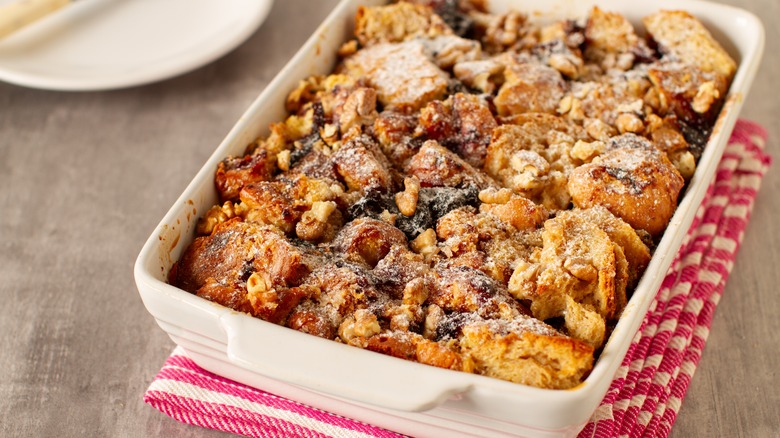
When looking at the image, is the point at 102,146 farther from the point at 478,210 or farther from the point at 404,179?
the point at 478,210

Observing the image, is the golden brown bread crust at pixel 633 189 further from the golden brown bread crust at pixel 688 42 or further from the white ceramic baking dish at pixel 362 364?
the golden brown bread crust at pixel 688 42

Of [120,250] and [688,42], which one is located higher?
[688,42]

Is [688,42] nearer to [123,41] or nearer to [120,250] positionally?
[120,250]

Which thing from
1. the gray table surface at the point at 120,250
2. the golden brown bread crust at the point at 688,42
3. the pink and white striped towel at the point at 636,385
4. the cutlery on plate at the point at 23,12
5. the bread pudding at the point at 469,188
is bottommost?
the gray table surface at the point at 120,250

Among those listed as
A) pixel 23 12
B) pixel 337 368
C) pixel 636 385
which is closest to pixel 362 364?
pixel 337 368

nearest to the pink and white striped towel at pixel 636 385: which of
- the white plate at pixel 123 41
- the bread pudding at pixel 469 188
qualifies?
the bread pudding at pixel 469 188

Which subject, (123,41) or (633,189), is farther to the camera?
(123,41)

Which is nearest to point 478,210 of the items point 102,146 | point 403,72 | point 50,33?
point 403,72
